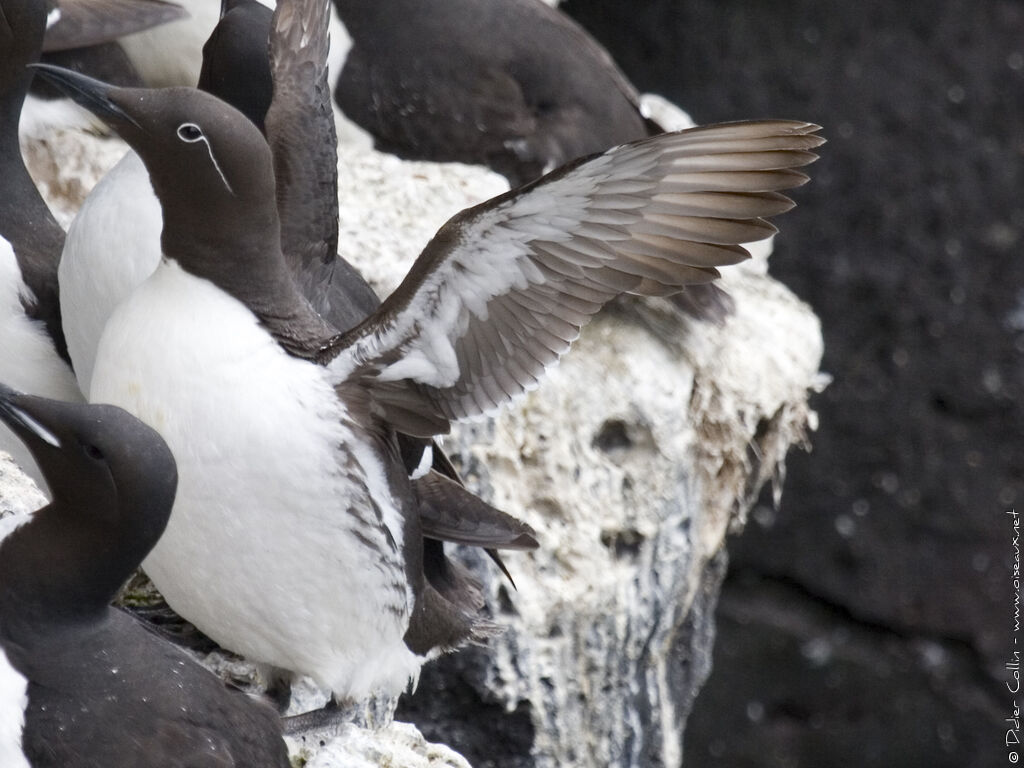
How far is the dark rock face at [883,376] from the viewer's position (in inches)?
304

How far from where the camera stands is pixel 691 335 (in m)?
4.61

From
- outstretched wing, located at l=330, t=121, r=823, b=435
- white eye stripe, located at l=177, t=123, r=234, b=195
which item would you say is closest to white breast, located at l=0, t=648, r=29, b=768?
outstretched wing, located at l=330, t=121, r=823, b=435

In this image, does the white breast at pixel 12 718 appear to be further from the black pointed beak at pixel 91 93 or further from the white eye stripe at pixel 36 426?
the black pointed beak at pixel 91 93

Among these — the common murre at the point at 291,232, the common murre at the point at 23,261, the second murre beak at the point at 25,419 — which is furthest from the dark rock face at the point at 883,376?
the second murre beak at the point at 25,419

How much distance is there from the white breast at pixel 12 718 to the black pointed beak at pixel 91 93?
3.23ft

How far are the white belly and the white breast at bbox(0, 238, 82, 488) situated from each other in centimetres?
51

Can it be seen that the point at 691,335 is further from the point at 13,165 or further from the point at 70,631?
the point at 70,631

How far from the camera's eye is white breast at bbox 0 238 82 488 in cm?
341

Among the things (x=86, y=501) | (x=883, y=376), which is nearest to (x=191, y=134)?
(x=86, y=501)

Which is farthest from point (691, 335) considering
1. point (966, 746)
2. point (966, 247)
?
point (966, 746)

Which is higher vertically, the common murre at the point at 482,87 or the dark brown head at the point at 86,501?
the dark brown head at the point at 86,501

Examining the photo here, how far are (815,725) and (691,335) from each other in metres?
4.06

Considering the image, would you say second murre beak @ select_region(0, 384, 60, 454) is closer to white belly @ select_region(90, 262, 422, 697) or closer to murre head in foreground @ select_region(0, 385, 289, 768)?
murre head in foreground @ select_region(0, 385, 289, 768)

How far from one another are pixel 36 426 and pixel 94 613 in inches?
11.6
